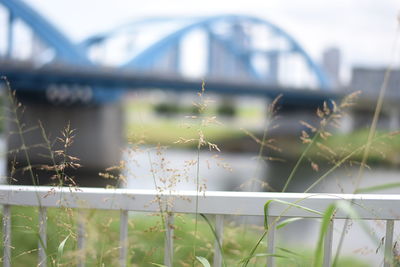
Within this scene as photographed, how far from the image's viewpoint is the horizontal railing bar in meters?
1.90

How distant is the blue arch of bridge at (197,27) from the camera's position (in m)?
34.9

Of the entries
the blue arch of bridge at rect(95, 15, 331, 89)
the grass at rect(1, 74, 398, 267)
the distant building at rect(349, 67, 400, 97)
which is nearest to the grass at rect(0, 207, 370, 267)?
the grass at rect(1, 74, 398, 267)

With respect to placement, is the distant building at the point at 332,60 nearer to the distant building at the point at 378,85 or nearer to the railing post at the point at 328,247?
the distant building at the point at 378,85

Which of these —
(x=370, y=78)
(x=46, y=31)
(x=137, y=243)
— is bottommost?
(x=370, y=78)

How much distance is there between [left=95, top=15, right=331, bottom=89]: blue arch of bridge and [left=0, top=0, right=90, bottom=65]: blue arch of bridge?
11.1ft

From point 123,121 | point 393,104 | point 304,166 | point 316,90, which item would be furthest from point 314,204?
point 393,104

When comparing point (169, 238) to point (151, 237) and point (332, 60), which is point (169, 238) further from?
point (332, 60)

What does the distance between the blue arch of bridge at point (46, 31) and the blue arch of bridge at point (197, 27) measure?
11.1ft

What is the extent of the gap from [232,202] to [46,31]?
30582mm

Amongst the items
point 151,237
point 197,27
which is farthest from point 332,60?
point 151,237

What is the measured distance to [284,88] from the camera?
33.8 metres

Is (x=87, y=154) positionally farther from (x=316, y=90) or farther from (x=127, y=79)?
(x=316, y=90)

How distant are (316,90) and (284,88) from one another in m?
4.02

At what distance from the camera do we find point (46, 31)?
30.8 m
